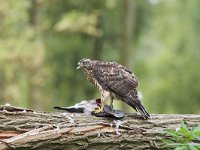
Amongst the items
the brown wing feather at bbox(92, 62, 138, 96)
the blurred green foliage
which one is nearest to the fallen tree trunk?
the brown wing feather at bbox(92, 62, 138, 96)

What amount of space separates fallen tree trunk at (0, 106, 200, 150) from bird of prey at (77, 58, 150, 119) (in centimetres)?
18

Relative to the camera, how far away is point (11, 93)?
1928 centimetres

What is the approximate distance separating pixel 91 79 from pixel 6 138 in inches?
42.8

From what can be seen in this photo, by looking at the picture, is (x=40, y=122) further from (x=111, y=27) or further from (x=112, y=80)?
(x=111, y=27)

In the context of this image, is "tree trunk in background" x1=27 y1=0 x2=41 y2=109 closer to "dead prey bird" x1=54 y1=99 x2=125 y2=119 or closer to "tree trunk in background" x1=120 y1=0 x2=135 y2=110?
"tree trunk in background" x1=120 y1=0 x2=135 y2=110

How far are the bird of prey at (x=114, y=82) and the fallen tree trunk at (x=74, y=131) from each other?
177 millimetres

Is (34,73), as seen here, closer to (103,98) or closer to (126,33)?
(126,33)

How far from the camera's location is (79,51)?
2595cm

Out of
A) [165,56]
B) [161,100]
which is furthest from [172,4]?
[161,100]

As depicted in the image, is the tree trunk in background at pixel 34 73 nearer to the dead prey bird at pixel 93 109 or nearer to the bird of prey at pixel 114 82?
the dead prey bird at pixel 93 109

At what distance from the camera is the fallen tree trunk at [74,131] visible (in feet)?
18.9

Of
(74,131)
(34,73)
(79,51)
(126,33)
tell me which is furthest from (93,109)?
(79,51)

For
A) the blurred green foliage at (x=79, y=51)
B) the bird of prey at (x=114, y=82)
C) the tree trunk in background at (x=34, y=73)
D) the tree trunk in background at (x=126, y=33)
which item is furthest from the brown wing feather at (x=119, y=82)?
the tree trunk in background at (x=34, y=73)

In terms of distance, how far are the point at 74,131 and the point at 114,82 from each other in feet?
2.07
